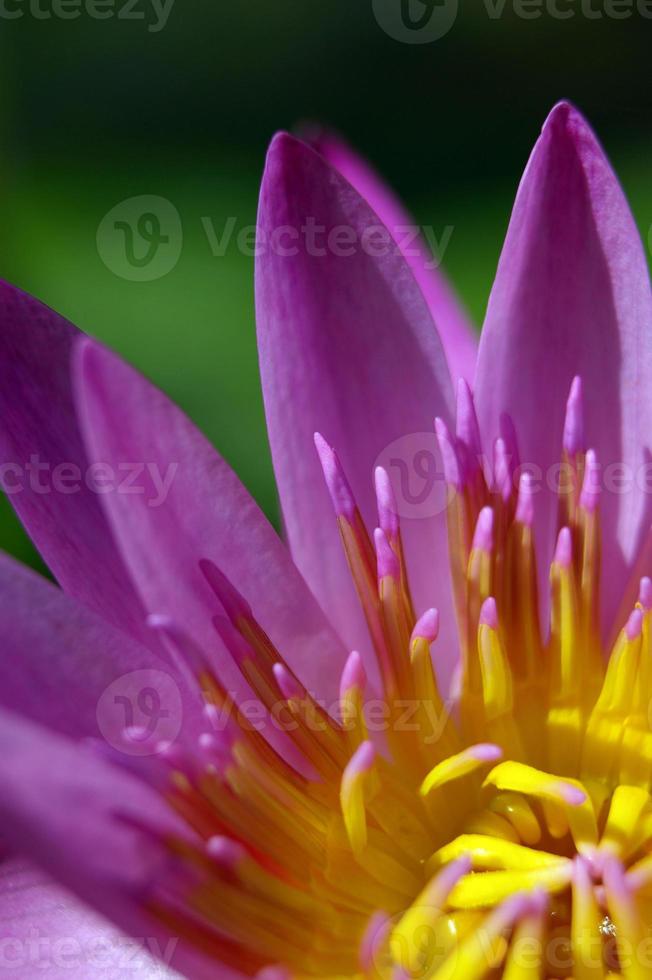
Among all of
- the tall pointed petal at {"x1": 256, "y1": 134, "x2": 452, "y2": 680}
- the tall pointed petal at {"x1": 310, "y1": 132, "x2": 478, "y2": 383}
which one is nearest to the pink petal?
the tall pointed petal at {"x1": 256, "y1": 134, "x2": 452, "y2": 680}

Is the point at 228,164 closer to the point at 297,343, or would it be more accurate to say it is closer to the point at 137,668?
the point at 297,343

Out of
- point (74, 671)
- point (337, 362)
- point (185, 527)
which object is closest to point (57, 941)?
→ point (74, 671)

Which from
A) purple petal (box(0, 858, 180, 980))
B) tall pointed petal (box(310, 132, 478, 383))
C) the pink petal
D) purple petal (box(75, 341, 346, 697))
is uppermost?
tall pointed petal (box(310, 132, 478, 383))

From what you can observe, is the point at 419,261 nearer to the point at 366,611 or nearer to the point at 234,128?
the point at 366,611

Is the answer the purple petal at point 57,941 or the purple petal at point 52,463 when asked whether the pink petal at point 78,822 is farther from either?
the purple petal at point 52,463

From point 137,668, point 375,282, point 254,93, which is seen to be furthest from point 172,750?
point 254,93

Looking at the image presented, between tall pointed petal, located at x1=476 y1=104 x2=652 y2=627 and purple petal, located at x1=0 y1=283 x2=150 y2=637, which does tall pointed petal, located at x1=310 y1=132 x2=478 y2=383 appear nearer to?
tall pointed petal, located at x1=476 y1=104 x2=652 y2=627
